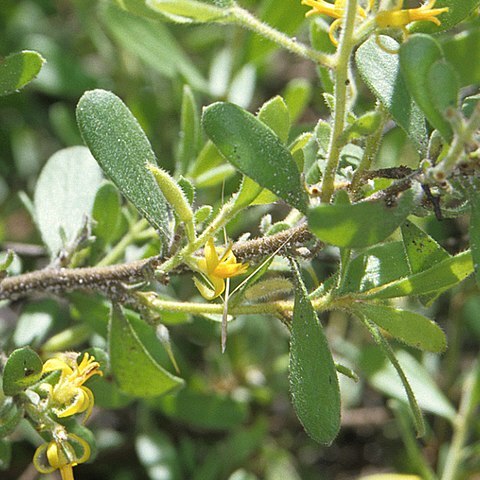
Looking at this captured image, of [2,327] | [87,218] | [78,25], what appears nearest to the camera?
[87,218]

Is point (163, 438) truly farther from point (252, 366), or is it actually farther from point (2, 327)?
point (2, 327)

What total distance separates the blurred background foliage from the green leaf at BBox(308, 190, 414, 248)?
709 millimetres

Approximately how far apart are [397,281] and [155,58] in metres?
1.22

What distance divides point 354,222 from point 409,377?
3.59 feet

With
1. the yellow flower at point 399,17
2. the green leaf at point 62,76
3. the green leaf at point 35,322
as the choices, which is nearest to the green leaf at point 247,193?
the yellow flower at point 399,17

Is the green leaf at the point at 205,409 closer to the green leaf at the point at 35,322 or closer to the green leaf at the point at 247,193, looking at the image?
the green leaf at the point at 35,322

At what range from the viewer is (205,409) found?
6.24 feet

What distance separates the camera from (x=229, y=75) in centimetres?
223

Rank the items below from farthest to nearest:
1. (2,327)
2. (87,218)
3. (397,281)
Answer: (2,327), (87,218), (397,281)

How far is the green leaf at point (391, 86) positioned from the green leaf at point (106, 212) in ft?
1.83

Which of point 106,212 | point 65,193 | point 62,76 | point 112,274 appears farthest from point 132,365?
point 62,76

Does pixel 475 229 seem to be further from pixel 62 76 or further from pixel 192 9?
pixel 62 76

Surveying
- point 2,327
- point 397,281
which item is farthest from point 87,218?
point 2,327

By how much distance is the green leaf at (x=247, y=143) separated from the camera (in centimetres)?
95
